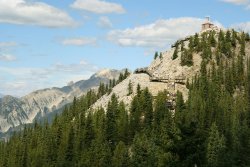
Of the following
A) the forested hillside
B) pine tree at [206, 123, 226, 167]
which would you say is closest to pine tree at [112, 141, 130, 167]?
the forested hillside

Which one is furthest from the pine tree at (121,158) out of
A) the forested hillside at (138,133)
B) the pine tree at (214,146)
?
the pine tree at (214,146)

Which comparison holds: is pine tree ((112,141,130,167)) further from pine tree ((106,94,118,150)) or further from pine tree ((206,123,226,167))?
pine tree ((206,123,226,167))

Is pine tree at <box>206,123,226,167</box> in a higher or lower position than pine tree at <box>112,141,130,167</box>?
higher

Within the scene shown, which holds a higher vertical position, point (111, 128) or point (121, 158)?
point (111, 128)

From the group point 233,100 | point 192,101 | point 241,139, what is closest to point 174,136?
point 241,139

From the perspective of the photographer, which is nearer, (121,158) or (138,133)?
(121,158)

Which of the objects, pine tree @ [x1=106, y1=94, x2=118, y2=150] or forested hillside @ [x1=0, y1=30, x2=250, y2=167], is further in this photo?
pine tree @ [x1=106, y1=94, x2=118, y2=150]

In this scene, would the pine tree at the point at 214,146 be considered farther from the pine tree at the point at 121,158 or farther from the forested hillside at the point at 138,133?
the pine tree at the point at 121,158

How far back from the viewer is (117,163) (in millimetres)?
144125

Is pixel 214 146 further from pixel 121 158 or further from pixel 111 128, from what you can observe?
pixel 111 128

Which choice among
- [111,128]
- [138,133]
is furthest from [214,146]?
[111,128]

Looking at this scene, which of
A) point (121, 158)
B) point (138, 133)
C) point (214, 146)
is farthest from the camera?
point (138, 133)

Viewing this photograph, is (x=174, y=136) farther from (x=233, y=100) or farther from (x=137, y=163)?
(x=233, y=100)

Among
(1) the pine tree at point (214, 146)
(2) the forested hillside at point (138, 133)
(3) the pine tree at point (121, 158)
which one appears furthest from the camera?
(2) the forested hillside at point (138, 133)
